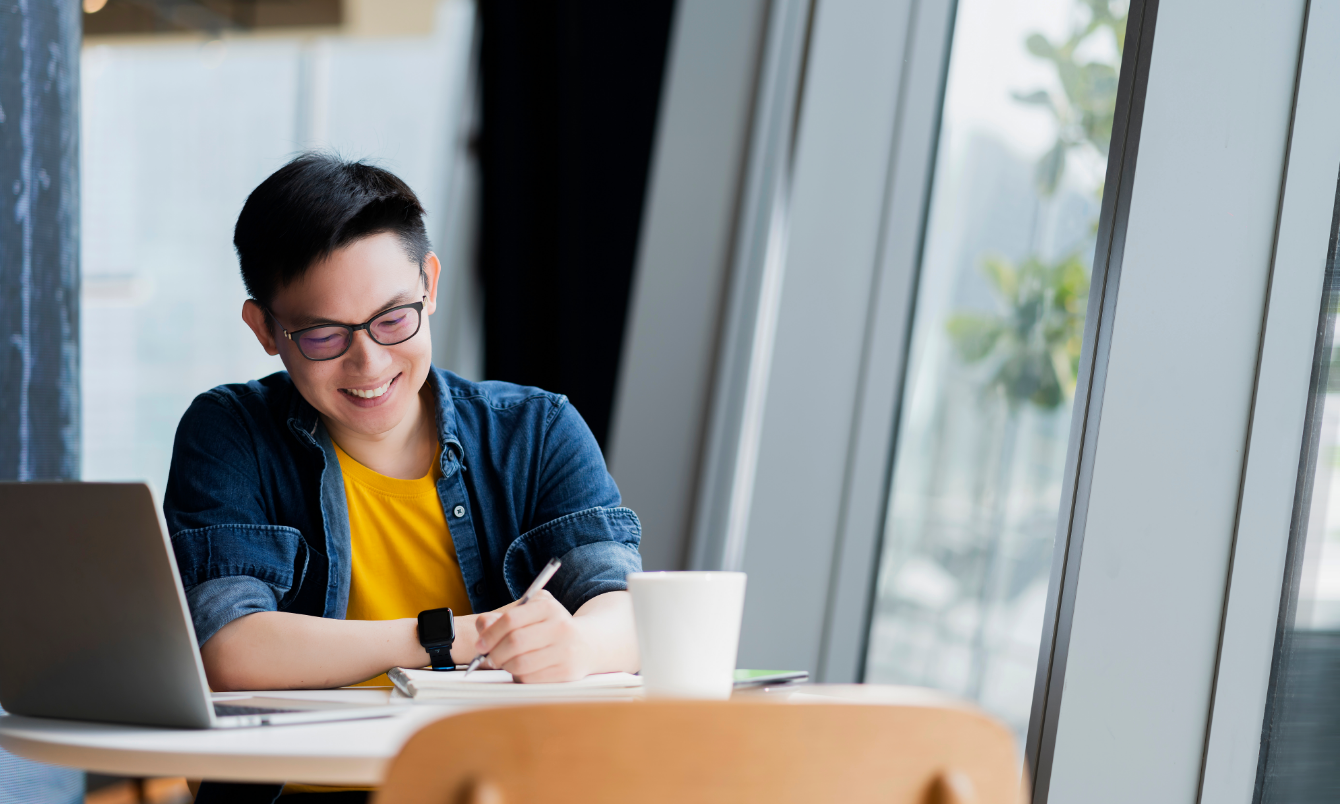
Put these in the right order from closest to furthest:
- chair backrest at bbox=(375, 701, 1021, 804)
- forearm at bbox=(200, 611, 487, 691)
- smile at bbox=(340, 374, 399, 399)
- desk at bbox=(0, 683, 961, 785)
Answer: chair backrest at bbox=(375, 701, 1021, 804) → desk at bbox=(0, 683, 961, 785) → forearm at bbox=(200, 611, 487, 691) → smile at bbox=(340, 374, 399, 399)

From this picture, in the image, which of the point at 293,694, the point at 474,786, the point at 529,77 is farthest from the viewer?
the point at 529,77

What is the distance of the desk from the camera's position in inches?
27.0

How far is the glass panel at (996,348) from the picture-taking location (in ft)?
5.53

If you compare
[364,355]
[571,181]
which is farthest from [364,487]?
[571,181]

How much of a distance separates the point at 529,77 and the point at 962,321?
182 centimetres

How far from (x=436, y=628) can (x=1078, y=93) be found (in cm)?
132

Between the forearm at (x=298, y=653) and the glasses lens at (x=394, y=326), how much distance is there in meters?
0.34

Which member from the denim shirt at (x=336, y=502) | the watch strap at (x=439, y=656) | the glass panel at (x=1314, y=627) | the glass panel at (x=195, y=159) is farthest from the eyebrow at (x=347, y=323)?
the glass panel at (x=195, y=159)

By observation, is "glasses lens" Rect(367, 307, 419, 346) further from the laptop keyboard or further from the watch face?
the laptop keyboard

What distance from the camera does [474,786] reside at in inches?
21.2

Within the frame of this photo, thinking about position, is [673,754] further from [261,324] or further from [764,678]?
[261,324]

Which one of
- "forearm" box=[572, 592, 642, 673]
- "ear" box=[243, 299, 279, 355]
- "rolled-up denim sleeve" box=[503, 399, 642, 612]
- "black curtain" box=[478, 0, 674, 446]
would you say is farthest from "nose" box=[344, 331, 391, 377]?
"black curtain" box=[478, 0, 674, 446]

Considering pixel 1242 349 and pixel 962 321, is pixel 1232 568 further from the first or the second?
pixel 962 321

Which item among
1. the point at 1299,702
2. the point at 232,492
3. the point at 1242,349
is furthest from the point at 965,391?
the point at 232,492
